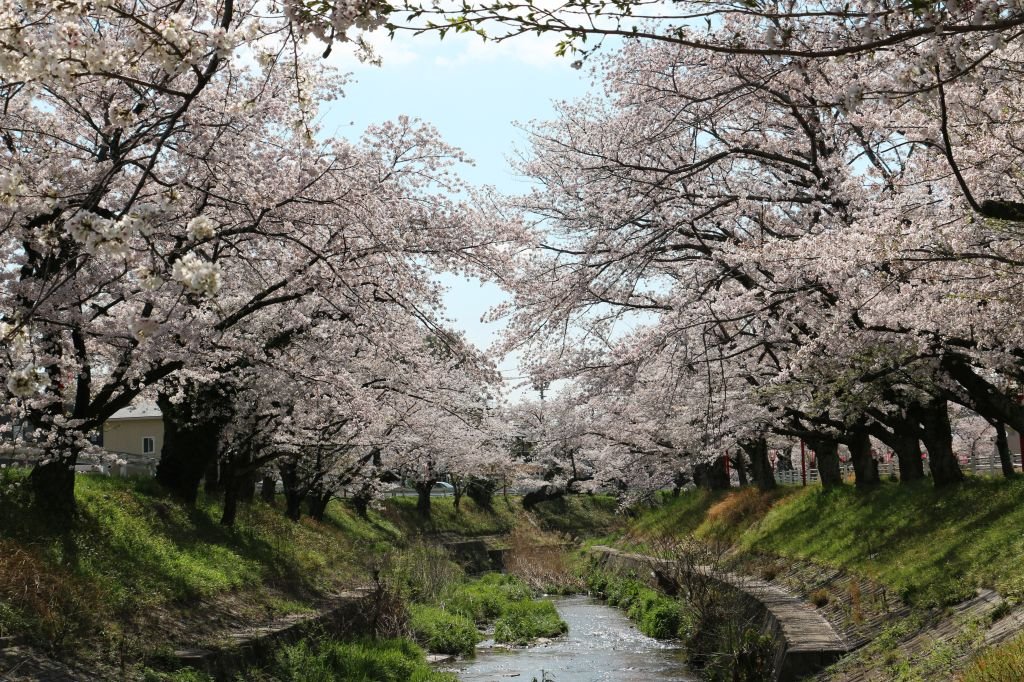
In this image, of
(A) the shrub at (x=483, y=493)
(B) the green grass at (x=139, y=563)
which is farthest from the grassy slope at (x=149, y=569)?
(A) the shrub at (x=483, y=493)

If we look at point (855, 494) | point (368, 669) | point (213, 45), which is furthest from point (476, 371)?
point (855, 494)

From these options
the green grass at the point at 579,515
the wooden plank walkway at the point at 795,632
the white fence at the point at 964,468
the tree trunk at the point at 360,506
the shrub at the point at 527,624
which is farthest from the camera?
the green grass at the point at 579,515

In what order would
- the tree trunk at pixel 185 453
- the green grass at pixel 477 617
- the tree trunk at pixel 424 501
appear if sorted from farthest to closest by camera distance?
the tree trunk at pixel 424 501 < the tree trunk at pixel 185 453 < the green grass at pixel 477 617

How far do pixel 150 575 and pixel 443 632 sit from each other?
23.4 feet

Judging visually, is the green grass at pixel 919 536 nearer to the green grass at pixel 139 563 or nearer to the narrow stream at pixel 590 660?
the narrow stream at pixel 590 660

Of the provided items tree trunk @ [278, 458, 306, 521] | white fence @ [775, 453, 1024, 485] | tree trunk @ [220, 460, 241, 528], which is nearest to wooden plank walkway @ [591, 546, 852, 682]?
white fence @ [775, 453, 1024, 485]

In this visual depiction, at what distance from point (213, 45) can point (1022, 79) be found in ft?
20.4

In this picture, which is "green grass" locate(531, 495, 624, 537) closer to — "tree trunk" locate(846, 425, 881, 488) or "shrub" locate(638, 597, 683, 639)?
"tree trunk" locate(846, 425, 881, 488)

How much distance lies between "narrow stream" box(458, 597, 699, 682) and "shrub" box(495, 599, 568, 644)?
417mm

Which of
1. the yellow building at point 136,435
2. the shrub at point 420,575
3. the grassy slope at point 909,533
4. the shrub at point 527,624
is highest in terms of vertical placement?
the yellow building at point 136,435

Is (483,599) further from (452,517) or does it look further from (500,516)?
(500,516)

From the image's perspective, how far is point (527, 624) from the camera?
69.7 ft

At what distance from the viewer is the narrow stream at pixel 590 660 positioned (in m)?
15.9

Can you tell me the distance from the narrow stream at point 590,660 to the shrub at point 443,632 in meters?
0.40
